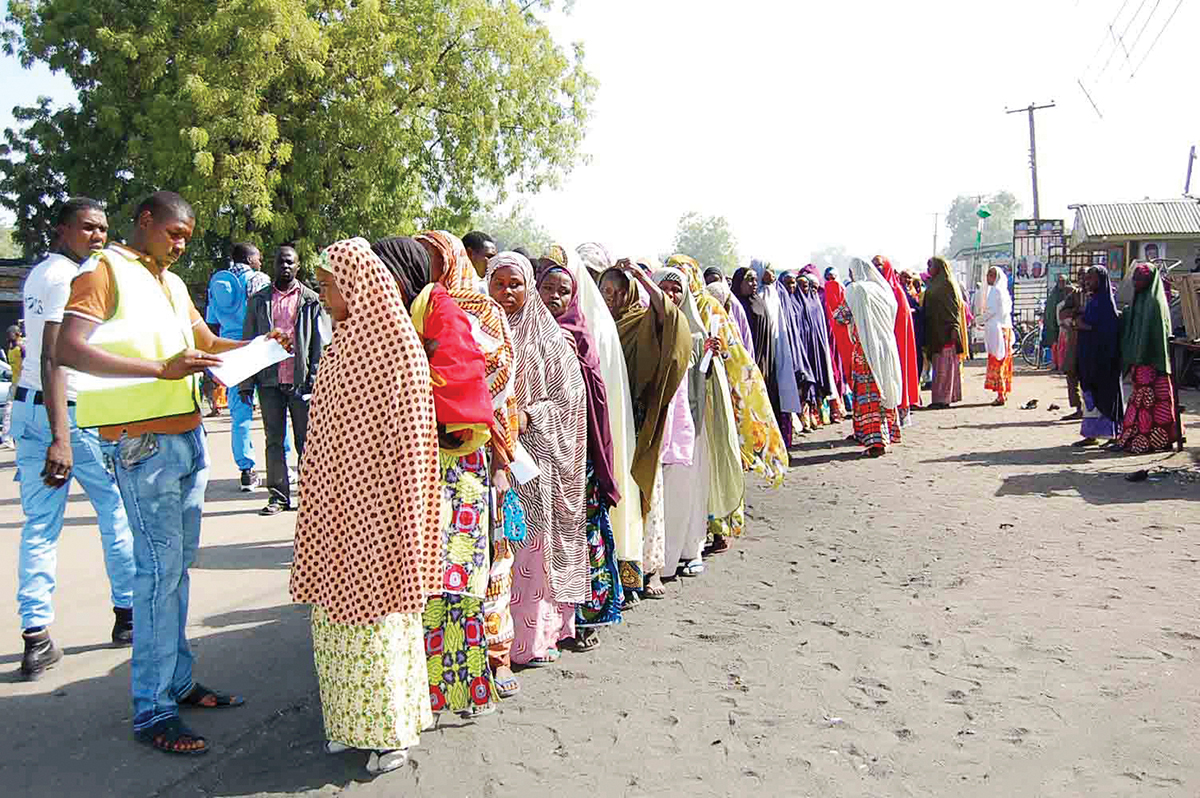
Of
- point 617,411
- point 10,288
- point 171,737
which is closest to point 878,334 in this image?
point 617,411

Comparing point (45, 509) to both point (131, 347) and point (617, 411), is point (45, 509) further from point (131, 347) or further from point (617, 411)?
point (617, 411)

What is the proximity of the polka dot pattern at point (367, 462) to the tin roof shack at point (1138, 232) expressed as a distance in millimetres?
25478

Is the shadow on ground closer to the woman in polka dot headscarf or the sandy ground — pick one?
the sandy ground

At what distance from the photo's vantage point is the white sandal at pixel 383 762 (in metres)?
3.44

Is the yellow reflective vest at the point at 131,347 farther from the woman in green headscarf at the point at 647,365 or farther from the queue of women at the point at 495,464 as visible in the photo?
the woman in green headscarf at the point at 647,365

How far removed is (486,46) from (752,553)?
15.8 meters

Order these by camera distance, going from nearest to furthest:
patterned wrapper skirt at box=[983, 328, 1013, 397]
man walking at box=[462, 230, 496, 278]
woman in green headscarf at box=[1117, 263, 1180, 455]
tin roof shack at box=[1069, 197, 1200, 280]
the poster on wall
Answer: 1. man walking at box=[462, 230, 496, 278]
2. woman in green headscarf at box=[1117, 263, 1180, 455]
3. patterned wrapper skirt at box=[983, 328, 1013, 397]
4. tin roof shack at box=[1069, 197, 1200, 280]
5. the poster on wall

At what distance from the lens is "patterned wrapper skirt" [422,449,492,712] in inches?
145

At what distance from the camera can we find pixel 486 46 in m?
19.8

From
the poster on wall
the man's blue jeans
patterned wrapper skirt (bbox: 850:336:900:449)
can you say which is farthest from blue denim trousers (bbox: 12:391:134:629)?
the poster on wall

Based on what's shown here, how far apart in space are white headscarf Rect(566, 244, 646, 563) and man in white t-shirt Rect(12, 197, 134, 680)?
7.59ft

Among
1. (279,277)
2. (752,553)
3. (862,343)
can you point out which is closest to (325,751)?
(752,553)

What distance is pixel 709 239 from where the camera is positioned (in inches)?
4929

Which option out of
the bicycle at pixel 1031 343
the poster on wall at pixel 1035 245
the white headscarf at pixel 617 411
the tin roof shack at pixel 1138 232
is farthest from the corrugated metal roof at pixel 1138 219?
the white headscarf at pixel 617 411
